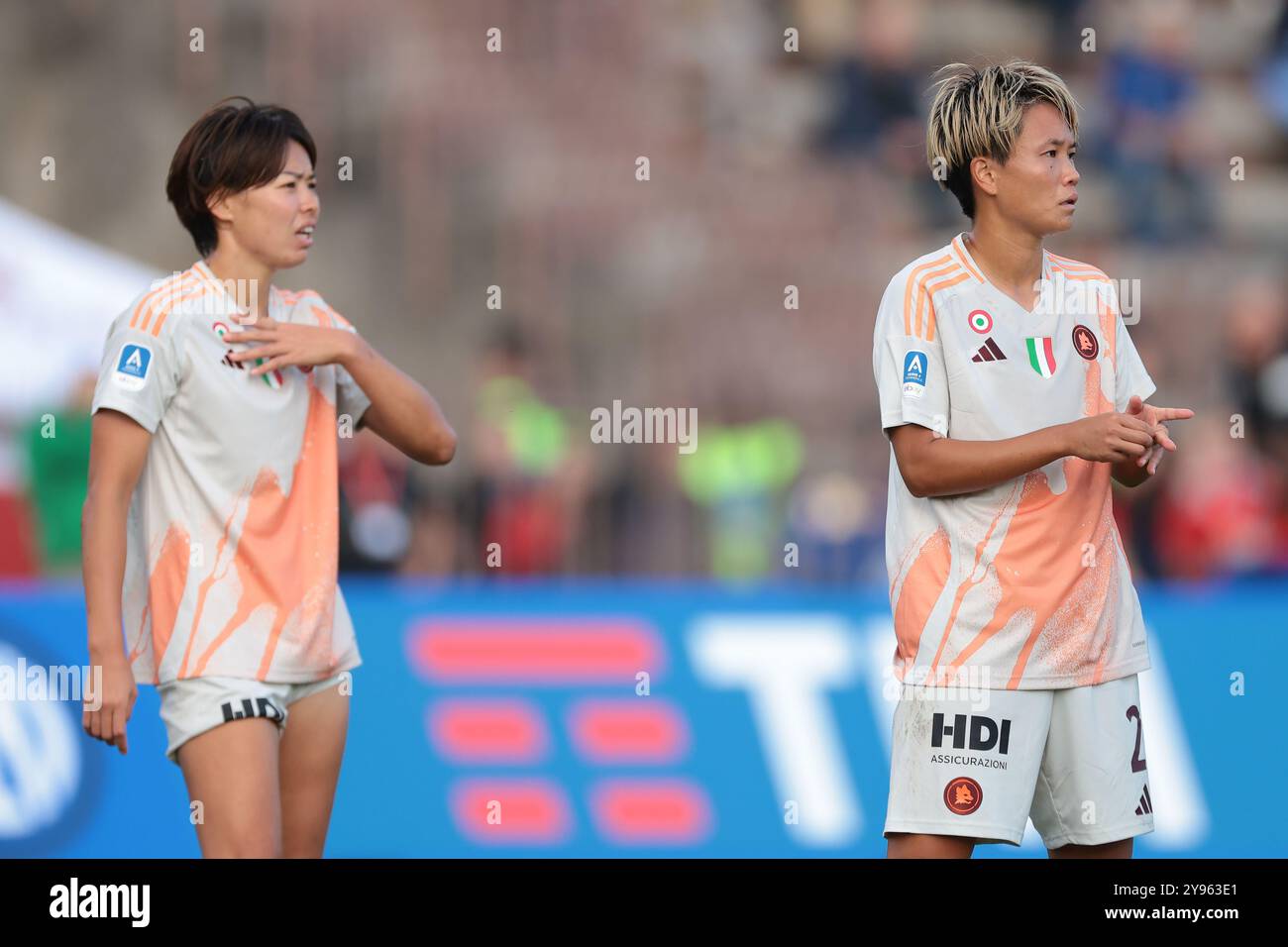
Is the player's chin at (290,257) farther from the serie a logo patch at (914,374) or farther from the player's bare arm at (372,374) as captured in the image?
the serie a logo patch at (914,374)

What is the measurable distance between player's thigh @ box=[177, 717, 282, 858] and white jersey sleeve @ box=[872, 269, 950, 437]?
150cm

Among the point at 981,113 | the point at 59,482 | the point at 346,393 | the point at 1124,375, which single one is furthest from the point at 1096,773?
the point at 59,482

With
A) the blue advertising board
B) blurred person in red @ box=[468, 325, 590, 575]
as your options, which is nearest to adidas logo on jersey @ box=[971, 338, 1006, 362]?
the blue advertising board

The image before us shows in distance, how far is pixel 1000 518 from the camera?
4.07 meters

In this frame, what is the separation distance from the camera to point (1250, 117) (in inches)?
614

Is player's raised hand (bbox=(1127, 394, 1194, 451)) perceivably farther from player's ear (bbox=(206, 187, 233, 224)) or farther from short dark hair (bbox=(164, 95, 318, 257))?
player's ear (bbox=(206, 187, 233, 224))

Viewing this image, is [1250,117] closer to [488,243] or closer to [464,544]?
[488,243]

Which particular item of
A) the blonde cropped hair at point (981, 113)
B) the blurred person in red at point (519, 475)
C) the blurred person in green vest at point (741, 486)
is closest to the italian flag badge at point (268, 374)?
the blonde cropped hair at point (981, 113)

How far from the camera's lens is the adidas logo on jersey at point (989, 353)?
407 cm

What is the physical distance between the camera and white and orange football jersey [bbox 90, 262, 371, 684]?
421 cm

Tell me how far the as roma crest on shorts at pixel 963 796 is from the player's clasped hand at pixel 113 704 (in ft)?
5.59
